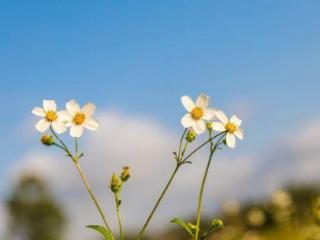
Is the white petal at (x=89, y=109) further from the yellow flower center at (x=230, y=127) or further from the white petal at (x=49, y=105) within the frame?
the yellow flower center at (x=230, y=127)

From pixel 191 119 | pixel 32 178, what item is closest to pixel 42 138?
pixel 191 119

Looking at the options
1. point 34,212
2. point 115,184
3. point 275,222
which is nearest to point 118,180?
point 115,184

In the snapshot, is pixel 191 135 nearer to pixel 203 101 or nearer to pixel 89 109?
pixel 203 101

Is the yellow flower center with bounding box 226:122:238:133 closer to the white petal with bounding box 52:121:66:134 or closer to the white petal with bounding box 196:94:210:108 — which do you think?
the white petal with bounding box 196:94:210:108

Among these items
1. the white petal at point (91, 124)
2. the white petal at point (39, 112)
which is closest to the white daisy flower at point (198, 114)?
the white petal at point (91, 124)

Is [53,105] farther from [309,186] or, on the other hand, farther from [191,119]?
[309,186]

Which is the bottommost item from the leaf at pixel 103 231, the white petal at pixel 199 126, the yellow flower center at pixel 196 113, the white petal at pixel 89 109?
the leaf at pixel 103 231
